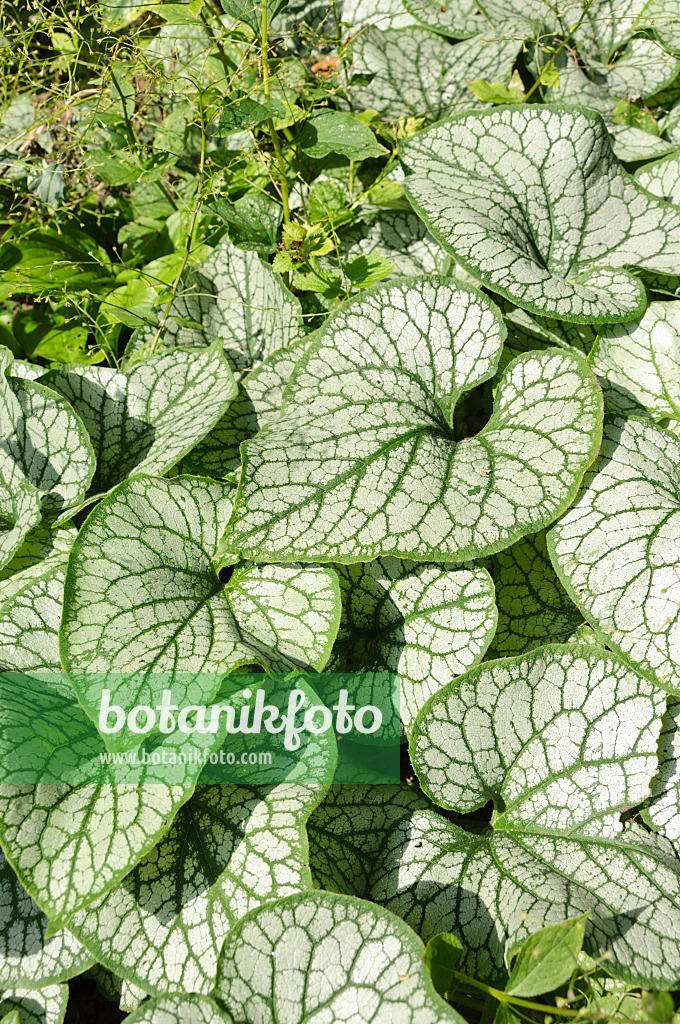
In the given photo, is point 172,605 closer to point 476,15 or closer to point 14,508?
point 14,508

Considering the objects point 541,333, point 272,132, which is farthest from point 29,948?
point 272,132

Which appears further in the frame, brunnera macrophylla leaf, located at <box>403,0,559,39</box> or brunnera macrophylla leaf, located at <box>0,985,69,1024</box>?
brunnera macrophylla leaf, located at <box>403,0,559,39</box>

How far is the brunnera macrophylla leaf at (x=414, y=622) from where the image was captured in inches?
67.4

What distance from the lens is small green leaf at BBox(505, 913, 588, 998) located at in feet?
4.13

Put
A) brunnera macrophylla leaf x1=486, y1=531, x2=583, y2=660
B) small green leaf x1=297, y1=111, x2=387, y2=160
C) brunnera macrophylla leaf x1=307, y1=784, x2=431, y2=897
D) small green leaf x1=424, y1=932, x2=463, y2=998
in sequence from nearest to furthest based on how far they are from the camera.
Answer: small green leaf x1=424, y1=932, x2=463, y2=998 → brunnera macrophylla leaf x1=307, y1=784, x2=431, y2=897 → brunnera macrophylla leaf x1=486, y1=531, x2=583, y2=660 → small green leaf x1=297, y1=111, x2=387, y2=160

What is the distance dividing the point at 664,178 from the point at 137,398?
5.40 ft

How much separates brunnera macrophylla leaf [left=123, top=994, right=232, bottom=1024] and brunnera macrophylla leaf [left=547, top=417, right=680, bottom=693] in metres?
1.07

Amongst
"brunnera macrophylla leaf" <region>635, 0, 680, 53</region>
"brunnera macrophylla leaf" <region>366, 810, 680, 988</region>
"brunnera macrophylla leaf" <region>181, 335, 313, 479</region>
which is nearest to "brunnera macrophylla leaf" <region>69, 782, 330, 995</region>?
"brunnera macrophylla leaf" <region>366, 810, 680, 988</region>

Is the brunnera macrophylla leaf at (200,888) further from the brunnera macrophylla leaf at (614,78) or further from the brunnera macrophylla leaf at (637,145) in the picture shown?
the brunnera macrophylla leaf at (614,78)

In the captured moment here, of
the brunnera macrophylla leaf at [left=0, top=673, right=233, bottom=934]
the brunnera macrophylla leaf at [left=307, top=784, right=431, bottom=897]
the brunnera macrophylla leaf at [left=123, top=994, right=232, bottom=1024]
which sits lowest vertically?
the brunnera macrophylla leaf at [left=123, top=994, right=232, bottom=1024]

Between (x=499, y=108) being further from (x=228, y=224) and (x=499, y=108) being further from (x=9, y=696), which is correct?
(x=9, y=696)

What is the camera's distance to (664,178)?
2109mm

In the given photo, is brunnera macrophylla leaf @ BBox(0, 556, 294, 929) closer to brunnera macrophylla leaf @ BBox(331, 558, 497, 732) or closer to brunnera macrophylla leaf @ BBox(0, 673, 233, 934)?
brunnera macrophylla leaf @ BBox(0, 673, 233, 934)

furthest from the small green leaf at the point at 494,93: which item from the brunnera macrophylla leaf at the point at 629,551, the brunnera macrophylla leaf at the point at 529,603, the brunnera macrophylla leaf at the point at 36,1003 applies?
the brunnera macrophylla leaf at the point at 36,1003
